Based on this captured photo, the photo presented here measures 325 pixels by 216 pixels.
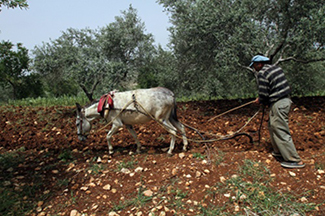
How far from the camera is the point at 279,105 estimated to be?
450 cm

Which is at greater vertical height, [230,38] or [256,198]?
[230,38]

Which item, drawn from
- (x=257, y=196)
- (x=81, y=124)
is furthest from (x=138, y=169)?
(x=257, y=196)

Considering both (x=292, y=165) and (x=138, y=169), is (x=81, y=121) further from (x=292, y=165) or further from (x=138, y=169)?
(x=292, y=165)

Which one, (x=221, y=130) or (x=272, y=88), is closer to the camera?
(x=272, y=88)

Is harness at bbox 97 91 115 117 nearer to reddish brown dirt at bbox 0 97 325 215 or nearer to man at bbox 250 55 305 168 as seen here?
reddish brown dirt at bbox 0 97 325 215

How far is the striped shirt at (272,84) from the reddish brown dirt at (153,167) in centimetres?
141

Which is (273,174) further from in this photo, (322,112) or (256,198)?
(322,112)

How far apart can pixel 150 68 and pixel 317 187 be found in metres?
9.81

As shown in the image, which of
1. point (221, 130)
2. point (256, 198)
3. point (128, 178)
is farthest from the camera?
point (221, 130)

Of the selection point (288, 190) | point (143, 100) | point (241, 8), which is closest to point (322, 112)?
point (241, 8)

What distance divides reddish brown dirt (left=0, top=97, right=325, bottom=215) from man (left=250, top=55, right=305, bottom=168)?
0.97ft

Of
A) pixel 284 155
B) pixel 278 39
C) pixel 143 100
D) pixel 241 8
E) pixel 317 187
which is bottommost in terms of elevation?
pixel 317 187

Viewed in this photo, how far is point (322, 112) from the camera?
7.90 meters

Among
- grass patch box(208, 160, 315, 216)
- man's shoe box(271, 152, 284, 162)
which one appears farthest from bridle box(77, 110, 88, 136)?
man's shoe box(271, 152, 284, 162)
